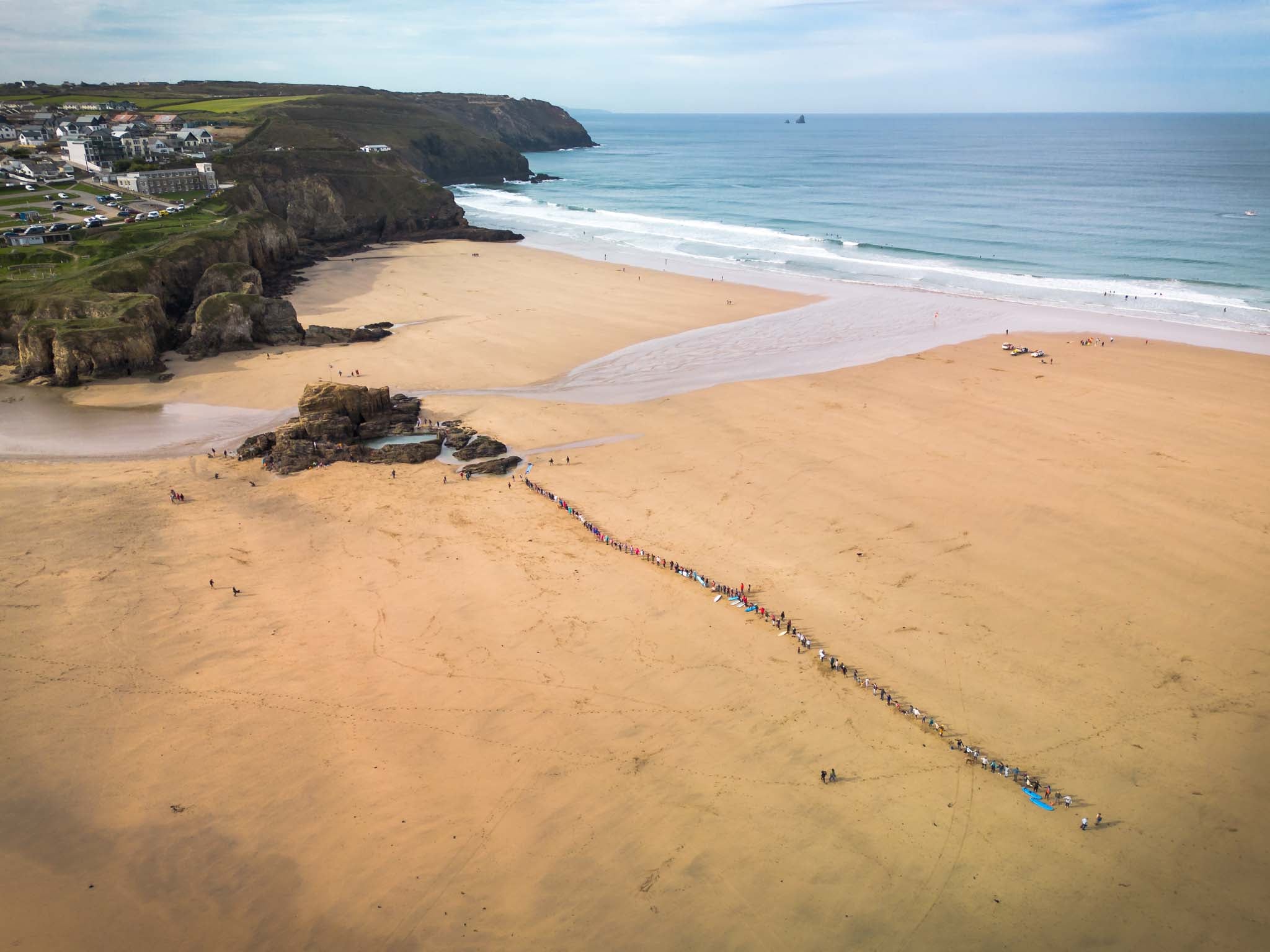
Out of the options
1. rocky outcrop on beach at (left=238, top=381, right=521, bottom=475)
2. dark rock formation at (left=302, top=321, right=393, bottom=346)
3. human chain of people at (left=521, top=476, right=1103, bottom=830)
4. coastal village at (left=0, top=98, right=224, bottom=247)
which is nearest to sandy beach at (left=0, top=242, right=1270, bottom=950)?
human chain of people at (left=521, top=476, right=1103, bottom=830)

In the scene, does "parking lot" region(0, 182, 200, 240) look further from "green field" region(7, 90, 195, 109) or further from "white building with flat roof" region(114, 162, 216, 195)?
"green field" region(7, 90, 195, 109)

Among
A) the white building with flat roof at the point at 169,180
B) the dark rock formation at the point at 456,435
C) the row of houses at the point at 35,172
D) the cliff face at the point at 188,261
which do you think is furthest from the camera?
the white building with flat roof at the point at 169,180

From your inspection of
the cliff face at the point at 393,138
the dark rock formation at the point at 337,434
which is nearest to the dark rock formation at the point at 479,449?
the dark rock formation at the point at 337,434

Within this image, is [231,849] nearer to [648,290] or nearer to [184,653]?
[184,653]

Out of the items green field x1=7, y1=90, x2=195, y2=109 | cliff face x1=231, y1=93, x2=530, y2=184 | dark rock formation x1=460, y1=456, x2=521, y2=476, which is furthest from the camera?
green field x1=7, y1=90, x2=195, y2=109

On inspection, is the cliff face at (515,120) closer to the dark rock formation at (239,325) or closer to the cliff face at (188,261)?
the cliff face at (188,261)

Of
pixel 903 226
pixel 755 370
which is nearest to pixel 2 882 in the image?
pixel 755 370
